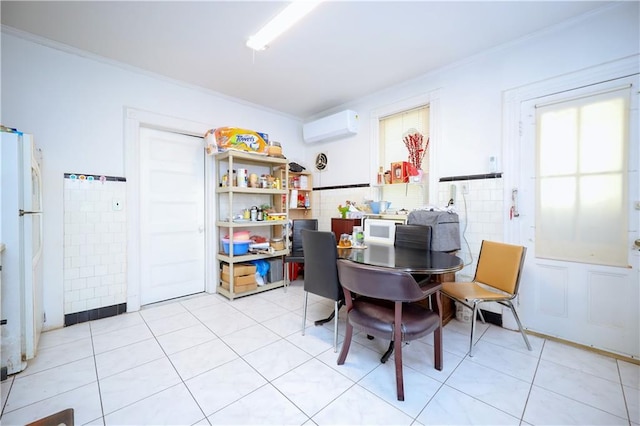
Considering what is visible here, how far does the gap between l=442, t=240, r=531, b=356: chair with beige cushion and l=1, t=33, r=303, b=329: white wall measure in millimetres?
3722

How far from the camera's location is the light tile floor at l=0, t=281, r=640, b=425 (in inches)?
58.9

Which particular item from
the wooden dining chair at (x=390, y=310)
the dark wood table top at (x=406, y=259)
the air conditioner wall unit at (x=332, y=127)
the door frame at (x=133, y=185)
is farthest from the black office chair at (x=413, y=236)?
the door frame at (x=133, y=185)

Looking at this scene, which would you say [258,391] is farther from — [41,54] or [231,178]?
[41,54]

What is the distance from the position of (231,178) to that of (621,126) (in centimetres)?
378

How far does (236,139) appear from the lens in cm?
330

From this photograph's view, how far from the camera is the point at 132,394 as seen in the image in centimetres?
165

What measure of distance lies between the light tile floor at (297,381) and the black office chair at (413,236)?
88 cm

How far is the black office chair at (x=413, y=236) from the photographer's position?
8.42 ft

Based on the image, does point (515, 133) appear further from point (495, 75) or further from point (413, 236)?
point (413, 236)

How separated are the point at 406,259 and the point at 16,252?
2831 mm

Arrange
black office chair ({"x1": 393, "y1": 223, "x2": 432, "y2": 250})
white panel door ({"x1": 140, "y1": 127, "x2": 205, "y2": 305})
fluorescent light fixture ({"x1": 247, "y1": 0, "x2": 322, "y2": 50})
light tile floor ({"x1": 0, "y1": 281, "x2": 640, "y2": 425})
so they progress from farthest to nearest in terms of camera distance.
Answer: white panel door ({"x1": 140, "y1": 127, "x2": 205, "y2": 305}), black office chair ({"x1": 393, "y1": 223, "x2": 432, "y2": 250}), fluorescent light fixture ({"x1": 247, "y1": 0, "x2": 322, "y2": 50}), light tile floor ({"x1": 0, "y1": 281, "x2": 640, "y2": 425})

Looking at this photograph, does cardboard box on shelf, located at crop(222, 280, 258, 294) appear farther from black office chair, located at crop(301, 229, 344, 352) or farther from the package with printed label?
the package with printed label

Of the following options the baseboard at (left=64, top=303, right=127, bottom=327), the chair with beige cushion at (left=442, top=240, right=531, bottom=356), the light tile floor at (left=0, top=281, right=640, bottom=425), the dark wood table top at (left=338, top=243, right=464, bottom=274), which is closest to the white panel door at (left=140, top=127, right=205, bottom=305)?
the baseboard at (left=64, top=303, right=127, bottom=327)

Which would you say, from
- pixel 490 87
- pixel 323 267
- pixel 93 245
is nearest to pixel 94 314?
pixel 93 245
